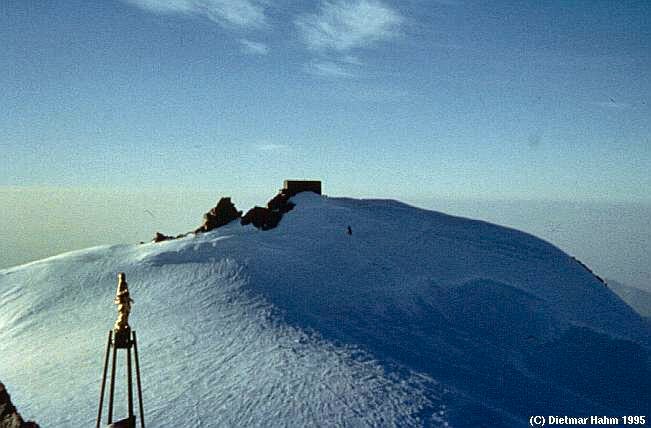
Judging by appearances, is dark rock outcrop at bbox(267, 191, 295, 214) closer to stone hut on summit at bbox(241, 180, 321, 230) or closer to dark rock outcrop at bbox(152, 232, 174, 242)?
stone hut on summit at bbox(241, 180, 321, 230)

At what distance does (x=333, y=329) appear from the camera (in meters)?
14.5

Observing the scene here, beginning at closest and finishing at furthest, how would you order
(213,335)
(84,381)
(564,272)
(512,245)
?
(84,381)
(213,335)
(564,272)
(512,245)

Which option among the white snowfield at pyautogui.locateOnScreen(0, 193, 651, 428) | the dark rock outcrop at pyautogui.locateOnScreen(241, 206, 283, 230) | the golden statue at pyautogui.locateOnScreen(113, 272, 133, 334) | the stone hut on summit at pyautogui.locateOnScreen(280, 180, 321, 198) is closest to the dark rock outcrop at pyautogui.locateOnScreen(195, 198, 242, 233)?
the white snowfield at pyautogui.locateOnScreen(0, 193, 651, 428)

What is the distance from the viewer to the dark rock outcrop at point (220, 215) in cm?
2433

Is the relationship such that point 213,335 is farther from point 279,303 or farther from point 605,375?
point 605,375

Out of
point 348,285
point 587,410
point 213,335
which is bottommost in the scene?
point 587,410

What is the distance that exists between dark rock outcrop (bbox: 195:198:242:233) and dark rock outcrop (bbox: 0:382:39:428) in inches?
517

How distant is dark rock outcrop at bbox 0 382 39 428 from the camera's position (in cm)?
1009

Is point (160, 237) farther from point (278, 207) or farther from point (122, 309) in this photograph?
point (122, 309)

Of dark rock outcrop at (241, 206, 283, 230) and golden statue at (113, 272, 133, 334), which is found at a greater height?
dark rock outcrop at (241, 206, 283, 230)

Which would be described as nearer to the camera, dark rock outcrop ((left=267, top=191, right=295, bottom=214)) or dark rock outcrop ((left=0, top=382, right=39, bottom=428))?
dark rock outcrop ((left=0, top=382, right=39, bottom=428))

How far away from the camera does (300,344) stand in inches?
531

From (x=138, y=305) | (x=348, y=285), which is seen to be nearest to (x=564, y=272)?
(x=348, y=285)

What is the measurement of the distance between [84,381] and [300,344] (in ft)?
19.2
